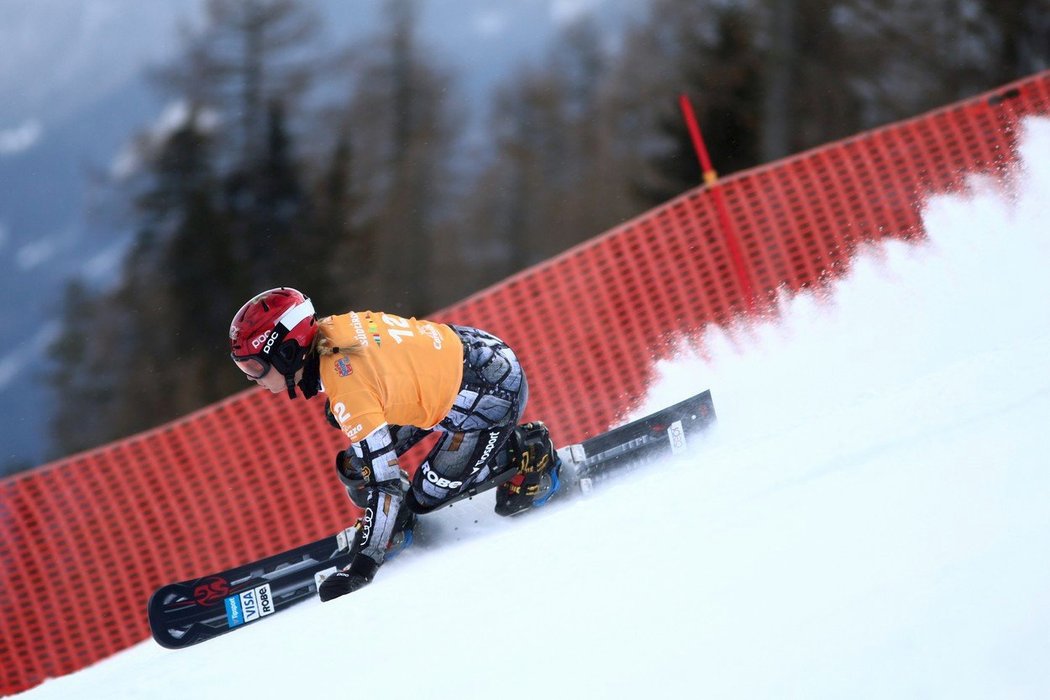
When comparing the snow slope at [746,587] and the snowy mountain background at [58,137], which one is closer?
the snow slope at [746,587]

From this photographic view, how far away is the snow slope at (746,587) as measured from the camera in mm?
2740

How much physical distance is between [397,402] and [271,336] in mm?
505

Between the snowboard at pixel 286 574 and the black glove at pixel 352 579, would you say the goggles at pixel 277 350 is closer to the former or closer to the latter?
the black glove at pixel 352 579

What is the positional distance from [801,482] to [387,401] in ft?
4.98

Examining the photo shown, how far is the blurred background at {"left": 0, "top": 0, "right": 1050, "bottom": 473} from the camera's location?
412 inches

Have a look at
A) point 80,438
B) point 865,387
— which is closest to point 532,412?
point 865,387

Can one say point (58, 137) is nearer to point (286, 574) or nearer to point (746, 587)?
point (286, 574)

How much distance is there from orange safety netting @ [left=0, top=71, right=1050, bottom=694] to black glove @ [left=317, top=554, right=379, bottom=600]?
60.7 inches

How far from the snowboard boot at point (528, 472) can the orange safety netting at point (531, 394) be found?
1237 millimetres

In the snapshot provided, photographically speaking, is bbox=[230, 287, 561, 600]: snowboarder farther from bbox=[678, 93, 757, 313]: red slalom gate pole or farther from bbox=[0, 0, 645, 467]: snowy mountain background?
bbox=[0, 0, 645, 467]: snowy mountain background

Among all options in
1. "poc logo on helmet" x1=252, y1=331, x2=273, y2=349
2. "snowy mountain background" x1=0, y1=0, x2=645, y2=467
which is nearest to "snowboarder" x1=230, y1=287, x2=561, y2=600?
"poc logo on helmet" x1=252, y1=331, x2=273, y2=349

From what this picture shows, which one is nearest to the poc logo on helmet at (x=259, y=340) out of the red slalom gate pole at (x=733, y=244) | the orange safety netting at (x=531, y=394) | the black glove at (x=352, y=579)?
the black glove at (x=352, y=579)

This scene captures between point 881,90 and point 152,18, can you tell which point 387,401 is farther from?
point 881,90

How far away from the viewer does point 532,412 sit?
5500 mm
